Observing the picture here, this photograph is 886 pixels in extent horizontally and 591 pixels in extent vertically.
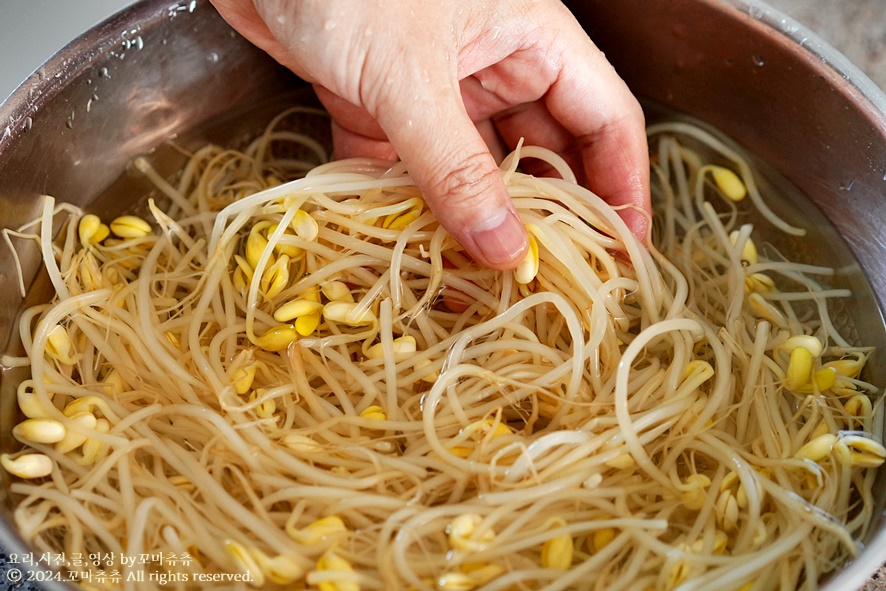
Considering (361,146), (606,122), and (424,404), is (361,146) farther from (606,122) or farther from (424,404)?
(424,404)

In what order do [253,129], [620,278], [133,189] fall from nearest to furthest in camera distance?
[620,278]
[133,189]
[253,129]

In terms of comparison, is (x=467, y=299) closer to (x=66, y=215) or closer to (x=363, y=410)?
(x=363, y=410)

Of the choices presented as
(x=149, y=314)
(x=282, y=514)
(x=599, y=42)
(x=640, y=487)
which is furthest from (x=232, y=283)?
(x=599, y=42)

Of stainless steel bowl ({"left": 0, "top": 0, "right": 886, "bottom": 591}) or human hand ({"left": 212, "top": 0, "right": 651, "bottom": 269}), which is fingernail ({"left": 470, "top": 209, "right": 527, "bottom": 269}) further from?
stainless steel bowl ({"left": 0, "top": 0, "right": 886, "bottom": 591})

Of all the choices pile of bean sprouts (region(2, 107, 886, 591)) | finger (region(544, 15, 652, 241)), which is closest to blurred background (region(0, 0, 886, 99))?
pile of bean sprouts (region(2, 107, 886, 591))

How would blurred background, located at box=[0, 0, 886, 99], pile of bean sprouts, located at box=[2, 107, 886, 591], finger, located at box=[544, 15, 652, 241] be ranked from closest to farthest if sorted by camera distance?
pile of bean sprouts, located at box=[2, 107, 886, 591], finger, located at box=[544, 15, 652, 241], blurred background, located at box=[0, 0, 886, 99]

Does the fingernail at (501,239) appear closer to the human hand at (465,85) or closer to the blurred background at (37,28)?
the human hand at (465,85)

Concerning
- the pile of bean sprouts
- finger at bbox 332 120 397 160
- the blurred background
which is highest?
the blurred background
